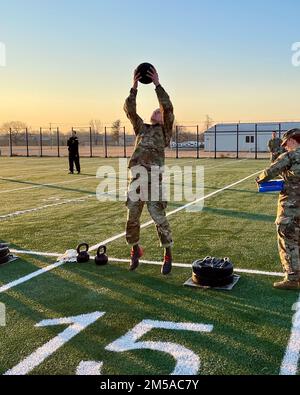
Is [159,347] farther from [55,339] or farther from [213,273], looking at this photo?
[213,273]

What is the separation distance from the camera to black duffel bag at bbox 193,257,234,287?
16.1ft

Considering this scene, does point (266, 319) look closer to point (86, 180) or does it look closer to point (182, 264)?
point (182, 264)

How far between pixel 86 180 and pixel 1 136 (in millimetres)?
51418

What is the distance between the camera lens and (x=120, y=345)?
3.64m

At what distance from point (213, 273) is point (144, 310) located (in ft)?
3.27

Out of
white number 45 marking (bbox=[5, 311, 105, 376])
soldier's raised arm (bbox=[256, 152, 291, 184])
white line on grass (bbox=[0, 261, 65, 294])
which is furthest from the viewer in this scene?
white line on grass (bbox=[0, 261, 65, 294])

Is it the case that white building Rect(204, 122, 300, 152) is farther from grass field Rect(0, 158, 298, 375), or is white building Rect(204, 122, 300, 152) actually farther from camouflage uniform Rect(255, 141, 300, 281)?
camouflage uniform Rect(255, 141, 300, 281)

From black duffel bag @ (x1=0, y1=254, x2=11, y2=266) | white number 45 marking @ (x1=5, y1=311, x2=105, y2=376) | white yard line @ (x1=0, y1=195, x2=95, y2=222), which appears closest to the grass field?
white number 45 marking @ (x1=5, y1=311, x2=105, y2=376)

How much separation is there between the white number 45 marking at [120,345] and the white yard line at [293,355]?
2.15 feet

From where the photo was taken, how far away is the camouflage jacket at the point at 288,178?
464cm

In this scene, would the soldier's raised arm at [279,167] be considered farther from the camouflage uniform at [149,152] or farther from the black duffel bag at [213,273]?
the camouflage uniform at [149,152]

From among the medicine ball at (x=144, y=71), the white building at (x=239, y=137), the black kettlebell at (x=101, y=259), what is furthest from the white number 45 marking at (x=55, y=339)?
the white building at (x=239, y=137)

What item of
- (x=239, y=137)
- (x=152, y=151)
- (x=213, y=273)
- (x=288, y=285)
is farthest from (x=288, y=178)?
(x=239, y=137)
